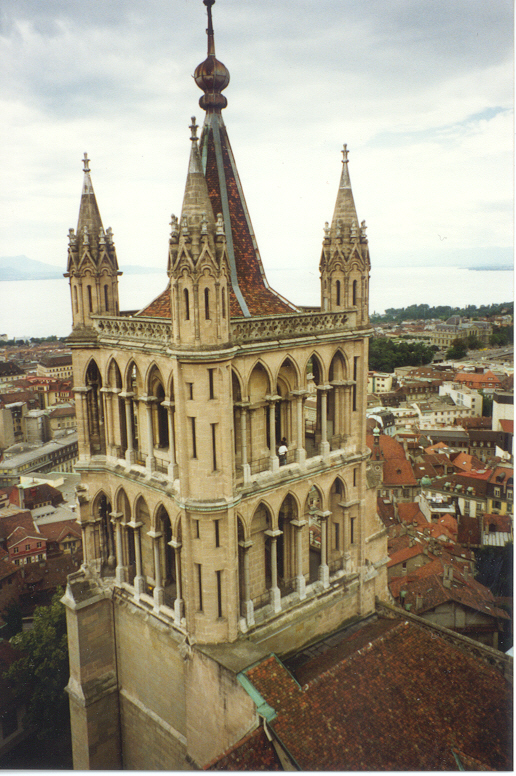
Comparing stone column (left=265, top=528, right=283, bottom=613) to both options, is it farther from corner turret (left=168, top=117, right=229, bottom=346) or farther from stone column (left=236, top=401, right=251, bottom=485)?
corner turret (left=168, top=117, right=229, bottom=346)

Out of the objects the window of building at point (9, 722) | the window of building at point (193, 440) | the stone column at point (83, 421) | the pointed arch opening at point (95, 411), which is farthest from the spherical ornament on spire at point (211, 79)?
the window of building at point (9, 722)

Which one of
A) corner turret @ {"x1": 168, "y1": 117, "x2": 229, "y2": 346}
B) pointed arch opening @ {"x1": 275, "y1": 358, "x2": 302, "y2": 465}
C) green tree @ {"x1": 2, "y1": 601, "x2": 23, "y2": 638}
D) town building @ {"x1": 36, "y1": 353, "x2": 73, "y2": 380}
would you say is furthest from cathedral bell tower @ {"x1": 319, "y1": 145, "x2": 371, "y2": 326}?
town building @ {"x1": 36, "y1": 353, "x2": 73, "y2": 380}

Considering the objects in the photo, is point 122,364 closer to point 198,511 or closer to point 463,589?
point 198,511

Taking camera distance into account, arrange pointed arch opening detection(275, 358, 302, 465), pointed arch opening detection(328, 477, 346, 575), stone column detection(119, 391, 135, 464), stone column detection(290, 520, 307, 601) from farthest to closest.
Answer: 1. pointed arch opening detection(328, 477, 346, 575)
2. stone column detection(290, 520, 307, 601)
3. stone column detection(119, 391, 135, 464)
4. pointed arch opening detection(275, 358, 302, 465)

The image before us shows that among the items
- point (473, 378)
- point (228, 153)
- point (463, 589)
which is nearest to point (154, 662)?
point (228, 153)

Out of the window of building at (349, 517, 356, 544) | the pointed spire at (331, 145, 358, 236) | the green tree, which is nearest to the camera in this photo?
the pointed spire at (331, 145, 358, 236)

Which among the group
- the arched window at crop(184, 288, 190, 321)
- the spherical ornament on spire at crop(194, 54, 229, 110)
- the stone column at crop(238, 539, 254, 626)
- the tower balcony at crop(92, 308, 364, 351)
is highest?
the spherical ornament on spire at crop(194, 54, 229, 110)

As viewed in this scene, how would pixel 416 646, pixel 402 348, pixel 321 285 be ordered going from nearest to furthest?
1. pixel 416 646
2. pixel 321 285
3. pixel 402 348

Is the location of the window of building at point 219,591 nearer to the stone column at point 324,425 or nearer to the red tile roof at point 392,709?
the red tile roof at point 392,709
